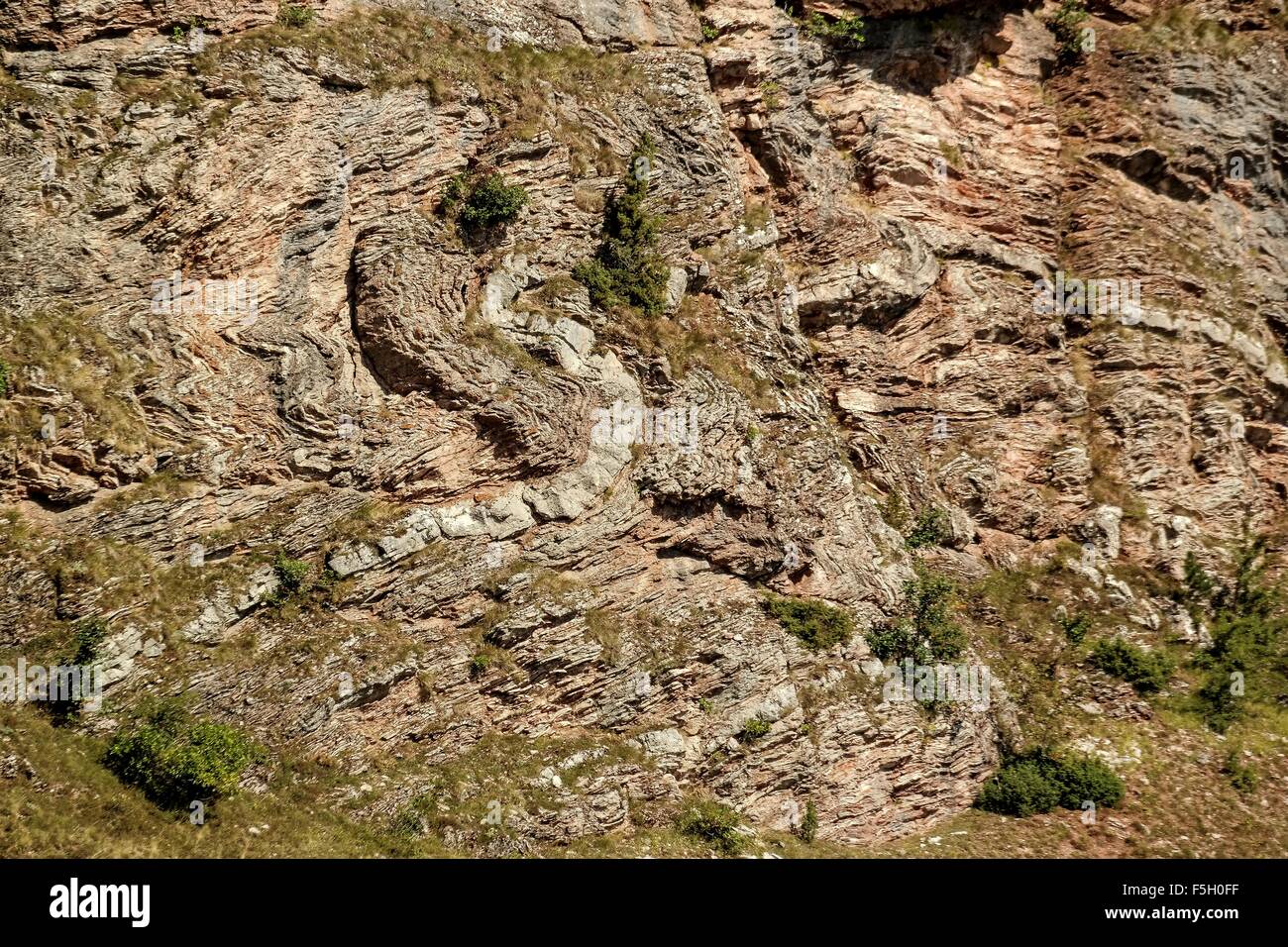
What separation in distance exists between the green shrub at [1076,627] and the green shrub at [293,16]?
2584 centimetres

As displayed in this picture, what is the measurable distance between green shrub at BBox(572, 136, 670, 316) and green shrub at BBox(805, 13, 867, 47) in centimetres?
975

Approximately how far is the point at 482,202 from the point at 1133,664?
69.6 ft

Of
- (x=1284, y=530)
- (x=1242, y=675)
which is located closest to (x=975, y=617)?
(x=1242, y=675)

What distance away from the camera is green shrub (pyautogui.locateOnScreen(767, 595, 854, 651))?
22.7m

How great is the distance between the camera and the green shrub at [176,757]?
1666 centimetres

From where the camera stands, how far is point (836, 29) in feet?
99.7

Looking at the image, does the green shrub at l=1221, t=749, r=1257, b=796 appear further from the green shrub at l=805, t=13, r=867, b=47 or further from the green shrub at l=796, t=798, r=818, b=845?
the green shrub at l=805, t=13, r=867, b=47

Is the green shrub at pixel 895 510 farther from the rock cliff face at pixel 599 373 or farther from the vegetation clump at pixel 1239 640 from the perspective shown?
the vegetation clump at pixel 1239 640

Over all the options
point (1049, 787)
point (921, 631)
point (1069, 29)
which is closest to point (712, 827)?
point (921, 631)

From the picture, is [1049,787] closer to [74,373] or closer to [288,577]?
[288,577]

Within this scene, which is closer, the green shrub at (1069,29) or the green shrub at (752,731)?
the green shrub at (752,731)

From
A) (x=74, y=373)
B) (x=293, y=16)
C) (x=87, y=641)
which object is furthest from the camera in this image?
(x=293, y=16)

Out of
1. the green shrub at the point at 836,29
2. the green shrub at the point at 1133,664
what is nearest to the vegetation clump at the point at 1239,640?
the green shrub at the point at 1133,664

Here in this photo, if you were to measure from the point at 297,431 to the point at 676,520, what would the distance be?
359 inches
